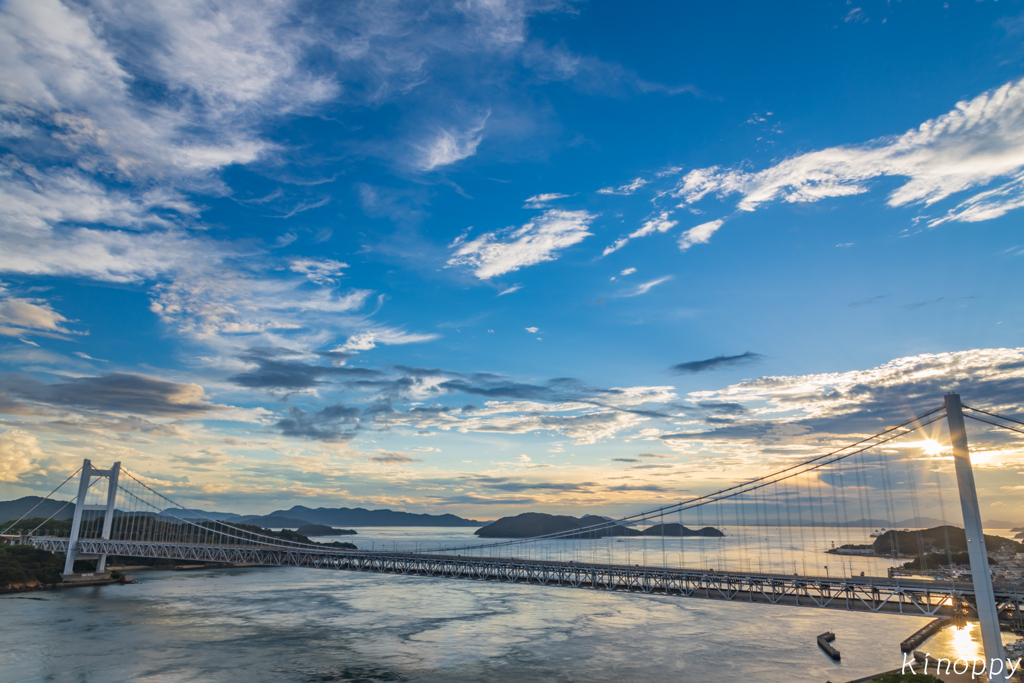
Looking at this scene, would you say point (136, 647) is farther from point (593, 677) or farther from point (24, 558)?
point (24, 558)

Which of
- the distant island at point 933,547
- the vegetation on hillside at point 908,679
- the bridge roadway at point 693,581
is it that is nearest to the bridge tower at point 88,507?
the bridge roadway at point 693,581

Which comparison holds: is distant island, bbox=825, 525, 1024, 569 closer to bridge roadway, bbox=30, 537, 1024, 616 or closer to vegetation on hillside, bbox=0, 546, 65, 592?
bridge roadway, bbox=30, 537, 1024, 616

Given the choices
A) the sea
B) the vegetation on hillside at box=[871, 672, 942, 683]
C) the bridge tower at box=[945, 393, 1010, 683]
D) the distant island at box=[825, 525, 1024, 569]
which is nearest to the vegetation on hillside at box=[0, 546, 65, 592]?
the sea

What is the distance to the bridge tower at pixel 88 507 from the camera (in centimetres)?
7894

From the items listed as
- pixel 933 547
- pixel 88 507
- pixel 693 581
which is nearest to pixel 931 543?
pixel 933 547

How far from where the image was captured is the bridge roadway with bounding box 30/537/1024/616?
35.9m

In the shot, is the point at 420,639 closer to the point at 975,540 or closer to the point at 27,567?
the point at 975,540

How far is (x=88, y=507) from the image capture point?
88.6 m

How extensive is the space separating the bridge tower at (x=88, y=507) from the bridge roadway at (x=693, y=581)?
207 cm

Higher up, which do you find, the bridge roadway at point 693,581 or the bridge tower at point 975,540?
the bridge tower at point 975,540

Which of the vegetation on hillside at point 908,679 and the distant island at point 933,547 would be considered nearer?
the vegetation on hillside at point 908,679

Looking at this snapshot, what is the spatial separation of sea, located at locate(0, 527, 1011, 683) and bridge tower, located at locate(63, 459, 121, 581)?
6268 mm

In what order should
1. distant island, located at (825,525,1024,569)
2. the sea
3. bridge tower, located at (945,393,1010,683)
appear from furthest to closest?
distant island, located at (825,525,1024,569) → the sea → bridge tower, located at (945,393,1010,683)

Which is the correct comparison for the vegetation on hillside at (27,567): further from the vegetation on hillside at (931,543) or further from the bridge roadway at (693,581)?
the vegetation on hillside at (931,543)
